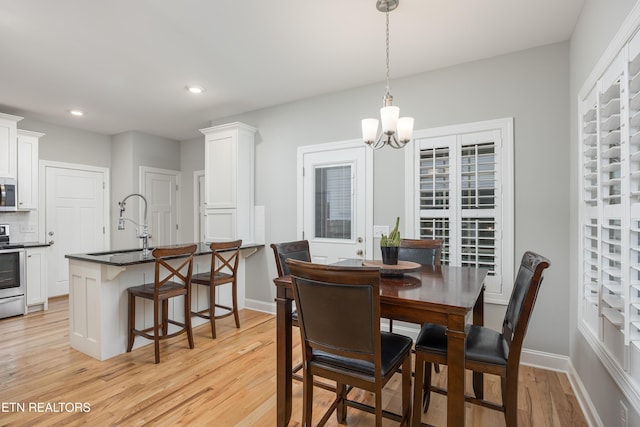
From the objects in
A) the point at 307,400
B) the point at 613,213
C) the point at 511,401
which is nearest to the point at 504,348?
the point at 511,401

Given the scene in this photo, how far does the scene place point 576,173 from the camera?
8.04ft

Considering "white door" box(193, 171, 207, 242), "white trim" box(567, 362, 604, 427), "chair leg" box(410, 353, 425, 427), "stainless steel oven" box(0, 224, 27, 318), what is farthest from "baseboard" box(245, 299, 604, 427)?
"stainless steel oven" box(0, 224, 27, 318)

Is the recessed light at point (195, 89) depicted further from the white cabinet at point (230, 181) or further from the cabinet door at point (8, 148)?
the cabinet door at point (8, 148)

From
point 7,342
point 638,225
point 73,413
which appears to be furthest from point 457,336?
point 7,342

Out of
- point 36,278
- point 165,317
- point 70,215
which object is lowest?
point 165,317

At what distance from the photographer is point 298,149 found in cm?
405

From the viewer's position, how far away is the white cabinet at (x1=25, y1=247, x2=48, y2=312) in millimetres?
4207

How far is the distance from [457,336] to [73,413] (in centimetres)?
240

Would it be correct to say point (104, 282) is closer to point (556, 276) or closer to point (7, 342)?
point (7, 342)

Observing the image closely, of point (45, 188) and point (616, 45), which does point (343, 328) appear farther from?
point (45, 188)

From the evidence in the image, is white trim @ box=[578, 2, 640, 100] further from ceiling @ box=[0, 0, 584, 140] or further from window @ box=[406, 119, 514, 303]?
window @ box=[406, 119, 514, 303]

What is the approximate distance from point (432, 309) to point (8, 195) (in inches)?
207

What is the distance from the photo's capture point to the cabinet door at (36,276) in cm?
421

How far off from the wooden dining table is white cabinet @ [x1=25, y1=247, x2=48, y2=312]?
4188 mm
